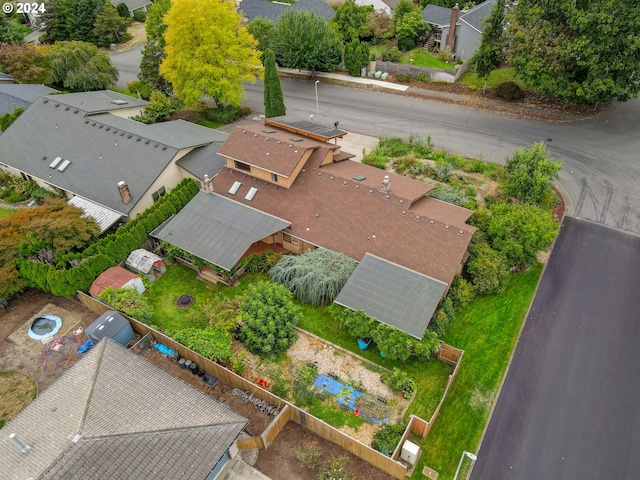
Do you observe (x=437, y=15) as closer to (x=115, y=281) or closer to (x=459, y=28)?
(x=459, y=28)

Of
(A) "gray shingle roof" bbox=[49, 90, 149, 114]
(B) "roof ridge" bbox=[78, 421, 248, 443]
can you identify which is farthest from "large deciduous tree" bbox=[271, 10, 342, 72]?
(B) "roof ridge" bbox=[78, 421, 248, 443]

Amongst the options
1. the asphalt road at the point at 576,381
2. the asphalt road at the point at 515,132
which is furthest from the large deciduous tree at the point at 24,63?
the asphalt road at the point at 576,381

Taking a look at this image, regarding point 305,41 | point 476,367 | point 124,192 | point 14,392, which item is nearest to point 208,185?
point 124,192

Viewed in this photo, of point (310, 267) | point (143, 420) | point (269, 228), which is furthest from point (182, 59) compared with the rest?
point (143, 420)

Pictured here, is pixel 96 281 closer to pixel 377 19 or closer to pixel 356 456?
pixel 356 456

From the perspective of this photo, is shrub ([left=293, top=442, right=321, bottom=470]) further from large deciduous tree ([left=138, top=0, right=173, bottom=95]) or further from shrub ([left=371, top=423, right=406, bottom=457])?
large deciduous tree ([left=138, top=0, right=173, bottom=95])

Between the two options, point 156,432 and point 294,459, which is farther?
point 294,459

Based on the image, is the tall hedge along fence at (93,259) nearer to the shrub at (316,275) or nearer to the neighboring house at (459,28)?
the shrub at (316,275)
